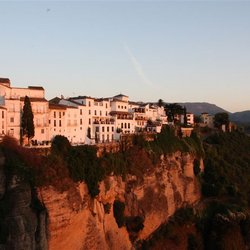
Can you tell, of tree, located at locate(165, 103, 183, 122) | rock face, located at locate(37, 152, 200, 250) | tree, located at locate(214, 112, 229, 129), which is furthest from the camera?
tree, located at locate(214, 112, 229, 129)

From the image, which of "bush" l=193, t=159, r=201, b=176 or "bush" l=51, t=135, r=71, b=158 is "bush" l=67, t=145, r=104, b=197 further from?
"bush" l=193, t=159, r=201, b=176

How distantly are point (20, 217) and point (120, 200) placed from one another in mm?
10096

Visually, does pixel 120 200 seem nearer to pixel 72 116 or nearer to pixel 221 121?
pixel 72 116

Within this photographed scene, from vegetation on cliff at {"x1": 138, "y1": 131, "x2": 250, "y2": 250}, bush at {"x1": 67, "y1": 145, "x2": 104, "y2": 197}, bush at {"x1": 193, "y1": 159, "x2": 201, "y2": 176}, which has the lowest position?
vegetation on cliff at {"x1": 138, "y1": 131, "x2": 250, "y2": 250}

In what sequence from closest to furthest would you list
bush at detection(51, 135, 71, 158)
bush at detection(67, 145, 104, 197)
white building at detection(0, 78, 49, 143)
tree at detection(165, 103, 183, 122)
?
bush at detection(67, 145, 104, 197) → bush at detection(51, 135, 71, 158) → white building at detection(0, 78, 49, 143) → tree at detection(165, 103, 183, 122)

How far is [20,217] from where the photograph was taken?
949 inches

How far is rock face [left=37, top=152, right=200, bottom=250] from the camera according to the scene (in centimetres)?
2564

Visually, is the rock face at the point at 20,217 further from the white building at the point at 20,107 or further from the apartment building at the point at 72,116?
the apartment building at the point at 72,116

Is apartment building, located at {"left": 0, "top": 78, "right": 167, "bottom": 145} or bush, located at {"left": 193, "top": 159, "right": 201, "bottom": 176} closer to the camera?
apartment building, located at {"left": 0, "top": 78, "right": 167, "bottom": 145}

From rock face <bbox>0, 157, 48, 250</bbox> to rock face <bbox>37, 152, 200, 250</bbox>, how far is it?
55 centimetres

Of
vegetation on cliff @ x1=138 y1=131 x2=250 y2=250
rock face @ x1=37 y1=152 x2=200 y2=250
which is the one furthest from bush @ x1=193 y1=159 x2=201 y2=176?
rock face @ x1=37 y1=152 x2=200 y2=250

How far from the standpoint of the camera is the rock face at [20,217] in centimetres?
2353

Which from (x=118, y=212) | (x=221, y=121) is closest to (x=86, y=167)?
(x=118, y=212)

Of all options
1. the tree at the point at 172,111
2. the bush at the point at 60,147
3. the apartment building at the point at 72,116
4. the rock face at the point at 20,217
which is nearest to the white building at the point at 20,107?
the apartment building at the point at 72,116
